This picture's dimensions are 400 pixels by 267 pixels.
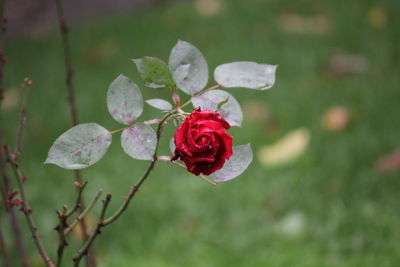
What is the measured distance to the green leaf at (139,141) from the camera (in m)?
0.73

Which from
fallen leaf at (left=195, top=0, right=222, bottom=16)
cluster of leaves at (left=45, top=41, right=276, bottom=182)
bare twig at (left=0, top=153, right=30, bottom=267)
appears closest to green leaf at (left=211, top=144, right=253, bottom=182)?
cluster of leaves at (left=45, top=41, right=276, bottom=182)

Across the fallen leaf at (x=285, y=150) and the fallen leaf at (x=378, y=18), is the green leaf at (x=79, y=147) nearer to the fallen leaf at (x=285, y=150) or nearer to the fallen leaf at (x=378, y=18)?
the fallen leaf at (x=285, y=150)

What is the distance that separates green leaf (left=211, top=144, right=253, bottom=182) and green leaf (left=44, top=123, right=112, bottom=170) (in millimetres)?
169

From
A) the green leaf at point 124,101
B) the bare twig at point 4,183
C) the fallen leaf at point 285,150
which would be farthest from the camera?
the fallen leaf at point 285,150

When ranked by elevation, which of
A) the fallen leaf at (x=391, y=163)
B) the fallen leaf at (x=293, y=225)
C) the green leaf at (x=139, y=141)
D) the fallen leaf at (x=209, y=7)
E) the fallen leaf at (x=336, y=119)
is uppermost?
the fallen leaf at (x=209, y=7)

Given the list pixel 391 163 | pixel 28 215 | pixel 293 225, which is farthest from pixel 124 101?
pixel 391 163

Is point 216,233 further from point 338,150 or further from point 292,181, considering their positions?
point 338,150

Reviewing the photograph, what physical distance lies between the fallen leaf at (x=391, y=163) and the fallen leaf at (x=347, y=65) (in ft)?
2.95

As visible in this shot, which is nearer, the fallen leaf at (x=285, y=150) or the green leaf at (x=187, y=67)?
the green leaf at (x=187, y=67)

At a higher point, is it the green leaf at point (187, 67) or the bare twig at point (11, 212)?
the green leaf at point (187, 67)

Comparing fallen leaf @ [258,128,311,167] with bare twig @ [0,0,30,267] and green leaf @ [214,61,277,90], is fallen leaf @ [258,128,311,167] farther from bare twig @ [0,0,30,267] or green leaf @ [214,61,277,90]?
green leaf @ [214,61,277,90]

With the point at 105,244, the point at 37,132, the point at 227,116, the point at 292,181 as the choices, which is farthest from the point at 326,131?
the point at 227,116

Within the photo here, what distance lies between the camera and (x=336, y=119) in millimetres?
2451

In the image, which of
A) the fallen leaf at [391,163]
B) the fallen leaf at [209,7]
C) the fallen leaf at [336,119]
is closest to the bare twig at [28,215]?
the fallen leaf at [391,163]
